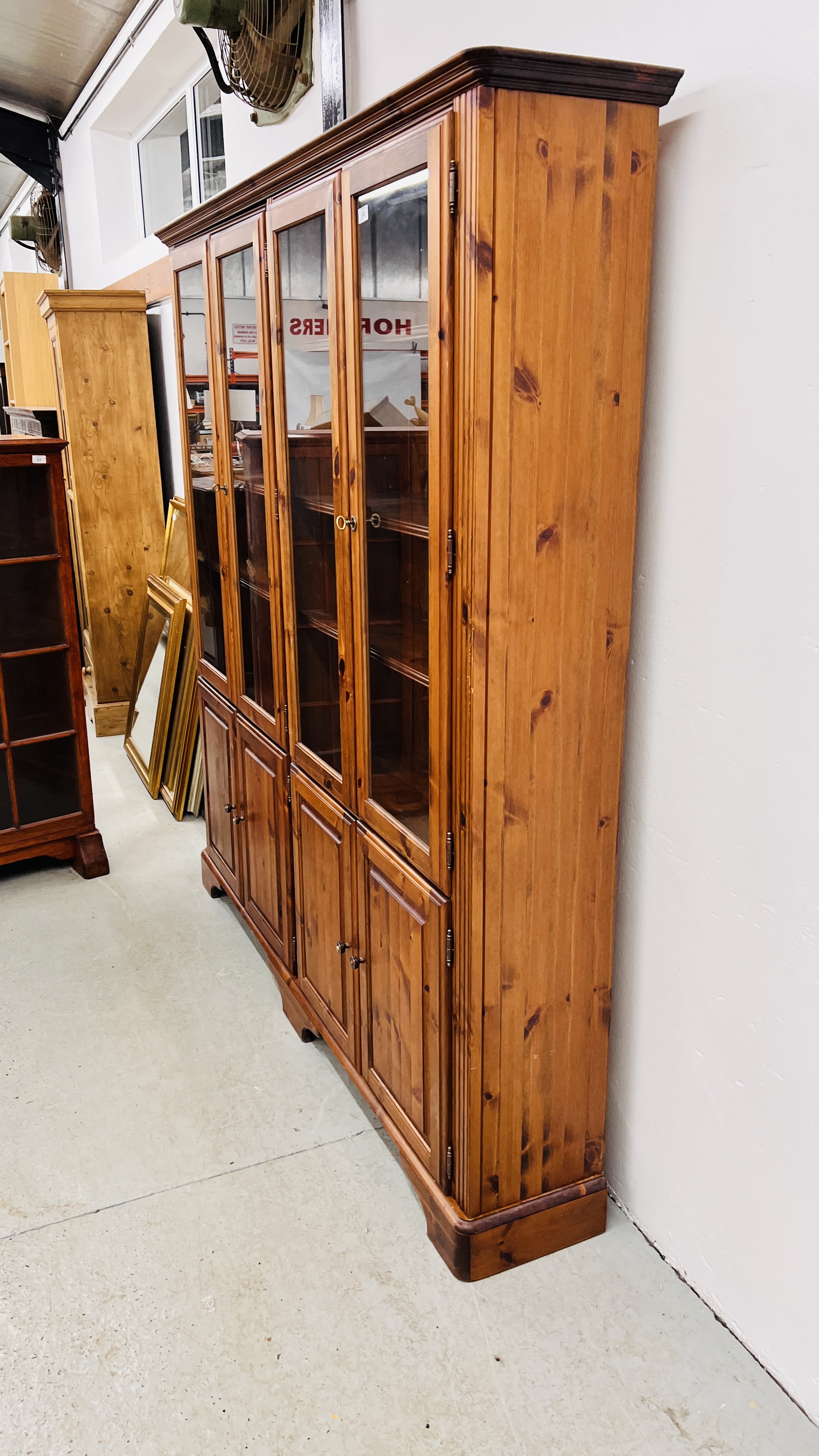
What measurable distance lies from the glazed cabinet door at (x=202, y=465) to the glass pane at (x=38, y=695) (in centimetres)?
64

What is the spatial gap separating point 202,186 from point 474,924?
14.0ft

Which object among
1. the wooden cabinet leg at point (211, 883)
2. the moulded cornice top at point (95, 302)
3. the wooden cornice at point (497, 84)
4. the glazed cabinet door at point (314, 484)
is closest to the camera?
the wooden cornice at point (497, 84)

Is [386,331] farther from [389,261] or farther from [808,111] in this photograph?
[808,111]

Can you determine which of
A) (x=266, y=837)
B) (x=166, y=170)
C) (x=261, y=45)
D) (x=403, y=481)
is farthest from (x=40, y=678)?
(x=166, y=170)

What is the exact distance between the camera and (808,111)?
57.5 inches

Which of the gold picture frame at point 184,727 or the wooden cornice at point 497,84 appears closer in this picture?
the wooden cornice at point 497,84

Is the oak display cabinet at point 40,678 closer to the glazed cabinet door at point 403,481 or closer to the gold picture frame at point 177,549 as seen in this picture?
the gold picture frame at point 177,549

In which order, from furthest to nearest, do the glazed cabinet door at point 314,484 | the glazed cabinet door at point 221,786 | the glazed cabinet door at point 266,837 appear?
the glazed cabinet door at point 221,786 → the glazed cabinet door at point 266,837 → the glazed cabinet door at point 314,484

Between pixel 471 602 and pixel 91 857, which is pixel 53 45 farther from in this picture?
pixel 471 602

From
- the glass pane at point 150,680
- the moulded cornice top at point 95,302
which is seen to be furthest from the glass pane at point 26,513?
the moulded cornice top at point 95,302

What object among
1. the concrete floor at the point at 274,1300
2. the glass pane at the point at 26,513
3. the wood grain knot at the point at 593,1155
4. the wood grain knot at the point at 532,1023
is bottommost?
the concrete floor at the point at 274,1300

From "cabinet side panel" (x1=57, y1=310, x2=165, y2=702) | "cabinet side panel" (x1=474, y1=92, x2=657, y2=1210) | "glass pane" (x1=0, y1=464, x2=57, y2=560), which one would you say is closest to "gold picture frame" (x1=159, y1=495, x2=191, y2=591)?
"cabinet side panel" (x1=57, y1=310, x2=165, y2=702)

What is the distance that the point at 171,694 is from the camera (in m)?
4.48

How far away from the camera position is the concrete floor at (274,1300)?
1768 mm
